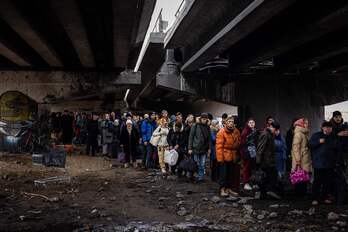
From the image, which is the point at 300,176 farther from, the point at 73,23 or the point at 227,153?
the point at 73,23

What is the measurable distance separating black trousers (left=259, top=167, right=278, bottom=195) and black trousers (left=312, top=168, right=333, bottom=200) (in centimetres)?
84

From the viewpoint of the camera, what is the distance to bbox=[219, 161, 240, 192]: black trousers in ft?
31.4

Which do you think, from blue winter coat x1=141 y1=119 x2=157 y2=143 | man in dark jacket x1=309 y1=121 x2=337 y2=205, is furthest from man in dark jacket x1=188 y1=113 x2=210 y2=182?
man in dark jacket x1=309 y1=121 x2=337 y2=205

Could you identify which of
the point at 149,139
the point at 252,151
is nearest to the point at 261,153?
the point at 252,151

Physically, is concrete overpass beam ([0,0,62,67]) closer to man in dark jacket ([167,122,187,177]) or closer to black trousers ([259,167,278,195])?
man in dark jacket ([167,122,187,177])

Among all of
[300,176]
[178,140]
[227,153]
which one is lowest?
[300,176]

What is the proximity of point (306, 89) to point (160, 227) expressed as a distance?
13846 mm

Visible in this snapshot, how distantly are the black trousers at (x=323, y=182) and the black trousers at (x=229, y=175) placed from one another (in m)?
1.69

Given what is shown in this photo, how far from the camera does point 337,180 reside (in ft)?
28.3

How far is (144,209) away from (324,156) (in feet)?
11.0

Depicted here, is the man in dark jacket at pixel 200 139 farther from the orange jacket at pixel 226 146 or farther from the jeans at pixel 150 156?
the jeans at pixel 150 156

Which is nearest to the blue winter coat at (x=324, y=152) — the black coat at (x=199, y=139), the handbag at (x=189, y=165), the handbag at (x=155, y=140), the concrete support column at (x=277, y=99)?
the black coat at (x=199, y=139)

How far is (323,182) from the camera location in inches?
344

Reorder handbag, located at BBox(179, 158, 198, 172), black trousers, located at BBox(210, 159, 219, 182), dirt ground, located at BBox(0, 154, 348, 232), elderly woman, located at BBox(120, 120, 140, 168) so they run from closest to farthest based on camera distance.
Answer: dirt ground, located at BBox(0, 154, 348, 232)
handbag, located at BBox(179, 158, 198, 172)
black trousers, located at BBox(210, 159, 219, 182)
elderly woman, located at BBox(120, 120, 140, 168)
